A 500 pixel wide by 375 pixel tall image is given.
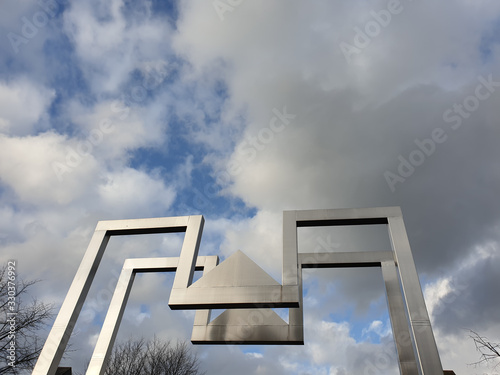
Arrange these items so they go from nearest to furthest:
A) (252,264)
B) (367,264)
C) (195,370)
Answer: (252,264) → (367,264) → (195,370)

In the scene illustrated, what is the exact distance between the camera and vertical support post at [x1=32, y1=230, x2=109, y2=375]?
480 inches

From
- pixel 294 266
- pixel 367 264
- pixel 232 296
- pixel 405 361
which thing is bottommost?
pixel 405 361

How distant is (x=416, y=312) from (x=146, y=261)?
13050mm

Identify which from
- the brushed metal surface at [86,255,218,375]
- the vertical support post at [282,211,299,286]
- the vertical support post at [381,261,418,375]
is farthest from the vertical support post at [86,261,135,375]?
the vertical support post at [381,261,418,375]

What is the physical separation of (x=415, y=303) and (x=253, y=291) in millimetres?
5337

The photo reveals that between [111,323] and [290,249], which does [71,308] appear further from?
[290,249]

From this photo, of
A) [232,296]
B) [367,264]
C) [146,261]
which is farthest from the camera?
[146,261]

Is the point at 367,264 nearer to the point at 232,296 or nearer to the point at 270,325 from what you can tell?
the point at 270,325

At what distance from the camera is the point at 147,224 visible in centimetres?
1499

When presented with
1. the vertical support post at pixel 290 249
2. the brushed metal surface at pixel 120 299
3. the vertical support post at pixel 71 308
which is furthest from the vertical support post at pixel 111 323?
the vertical support post at pixel 290 249

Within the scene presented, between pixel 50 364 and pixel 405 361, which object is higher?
pixel 405 361

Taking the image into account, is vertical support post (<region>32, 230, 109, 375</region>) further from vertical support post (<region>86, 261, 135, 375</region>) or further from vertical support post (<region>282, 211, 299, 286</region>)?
vertical support post (<region>282, 211, 299, 286</region>)

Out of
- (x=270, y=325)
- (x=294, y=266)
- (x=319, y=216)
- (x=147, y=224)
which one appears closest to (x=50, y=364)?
(x=147, y=224)

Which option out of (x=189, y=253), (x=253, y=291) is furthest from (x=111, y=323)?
(x=253, y=291)
